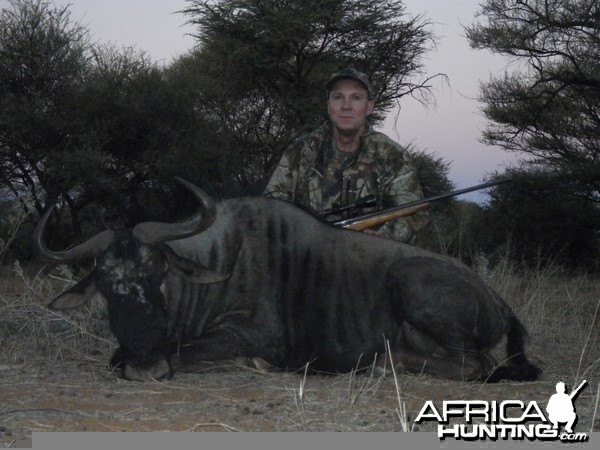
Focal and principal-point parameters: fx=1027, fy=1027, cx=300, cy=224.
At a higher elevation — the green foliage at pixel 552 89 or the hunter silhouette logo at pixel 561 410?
the green foliage at pixel 552 89

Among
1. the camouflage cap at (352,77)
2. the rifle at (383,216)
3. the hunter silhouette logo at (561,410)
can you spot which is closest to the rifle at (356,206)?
the rifle at (383,216)

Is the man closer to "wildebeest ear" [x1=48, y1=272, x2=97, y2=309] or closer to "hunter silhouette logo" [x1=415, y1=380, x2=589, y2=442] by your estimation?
"wildebeest ear" [x1=48, y1=272, x2=97, y2=309]

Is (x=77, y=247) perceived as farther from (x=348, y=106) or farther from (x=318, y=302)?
(x=348, y=106)

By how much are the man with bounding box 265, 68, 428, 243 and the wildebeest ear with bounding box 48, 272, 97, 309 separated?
1747 millimetres

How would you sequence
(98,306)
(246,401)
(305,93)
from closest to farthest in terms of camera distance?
(246,401)
(98,306)
(305,93)

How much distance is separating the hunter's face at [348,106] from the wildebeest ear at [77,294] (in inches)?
83.6

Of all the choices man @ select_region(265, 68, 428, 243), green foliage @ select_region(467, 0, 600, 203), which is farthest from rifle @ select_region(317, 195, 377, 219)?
green foliage @ select_region(467, 0, 600, 203)

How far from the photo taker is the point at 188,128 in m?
16.3

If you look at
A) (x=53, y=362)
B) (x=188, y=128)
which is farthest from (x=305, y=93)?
(x=53, y=362)

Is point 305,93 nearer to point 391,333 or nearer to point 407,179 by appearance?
point 407,179

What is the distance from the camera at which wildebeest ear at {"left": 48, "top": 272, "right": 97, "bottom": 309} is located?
4.55 m

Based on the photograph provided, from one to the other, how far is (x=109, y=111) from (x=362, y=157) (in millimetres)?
10044

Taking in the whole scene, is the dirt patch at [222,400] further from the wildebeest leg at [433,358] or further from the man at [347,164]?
the man at [347,164]

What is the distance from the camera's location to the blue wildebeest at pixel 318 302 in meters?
4.73
